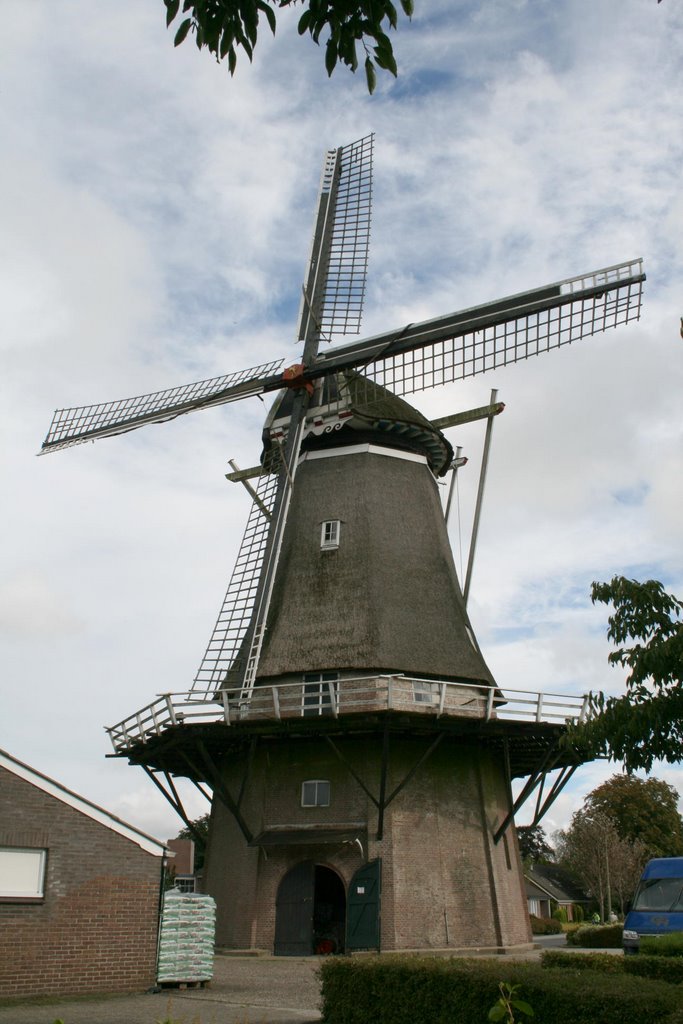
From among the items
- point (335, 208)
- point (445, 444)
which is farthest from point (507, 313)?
point (335, 208)

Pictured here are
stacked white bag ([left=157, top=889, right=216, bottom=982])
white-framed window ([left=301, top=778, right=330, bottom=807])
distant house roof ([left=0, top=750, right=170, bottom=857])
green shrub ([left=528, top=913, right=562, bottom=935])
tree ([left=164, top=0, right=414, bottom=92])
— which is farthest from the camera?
green shrub ([left=528, top=913, right=562, bottom=935])

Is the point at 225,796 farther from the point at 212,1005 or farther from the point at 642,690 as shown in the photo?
the point at 642,690

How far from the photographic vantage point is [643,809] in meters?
47.3

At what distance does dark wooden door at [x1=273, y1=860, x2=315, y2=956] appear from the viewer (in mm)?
17688

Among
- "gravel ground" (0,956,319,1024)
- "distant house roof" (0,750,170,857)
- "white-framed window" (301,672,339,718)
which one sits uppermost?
"white-framed window" (301,672,339,718)

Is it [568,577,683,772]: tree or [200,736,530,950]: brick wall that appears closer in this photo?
[568,577,683,772]: tree

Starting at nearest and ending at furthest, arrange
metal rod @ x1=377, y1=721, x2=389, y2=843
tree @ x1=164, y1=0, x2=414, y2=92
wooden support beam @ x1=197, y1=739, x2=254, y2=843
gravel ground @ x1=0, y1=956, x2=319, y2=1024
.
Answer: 1. tree @ x1=164, y1=0, x2=414, y2=92
2. gravel ground @ x1=0, y1=956, x2=319, y2=1024
3. metal rod @ x1=377, y1=721, x2=389, y2=843
4. wooden support beam @ x1=197, y1=739, x2=254, y2=843

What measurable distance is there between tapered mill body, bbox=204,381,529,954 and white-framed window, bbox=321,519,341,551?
0.09 feet

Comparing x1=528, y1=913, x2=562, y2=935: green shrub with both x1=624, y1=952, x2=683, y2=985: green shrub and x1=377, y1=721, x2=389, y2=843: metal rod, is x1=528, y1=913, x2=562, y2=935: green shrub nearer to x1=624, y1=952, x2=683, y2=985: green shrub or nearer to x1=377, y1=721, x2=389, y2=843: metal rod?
x1=377, y1=721, x2=389, y2=843: metal rod

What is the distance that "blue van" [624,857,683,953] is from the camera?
46.3ft

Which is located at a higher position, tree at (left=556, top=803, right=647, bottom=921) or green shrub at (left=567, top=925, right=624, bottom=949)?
tree at (left=556, top=803, right=647, bottom=921)

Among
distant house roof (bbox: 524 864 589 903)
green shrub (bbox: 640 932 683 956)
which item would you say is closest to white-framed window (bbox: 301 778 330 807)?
green shrub (bbox: 640 932 683 956)

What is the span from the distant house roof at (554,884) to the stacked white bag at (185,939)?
44240 millimetres

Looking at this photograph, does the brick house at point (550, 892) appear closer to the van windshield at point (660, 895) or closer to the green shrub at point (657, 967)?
the van windshield at point (660, 895)
